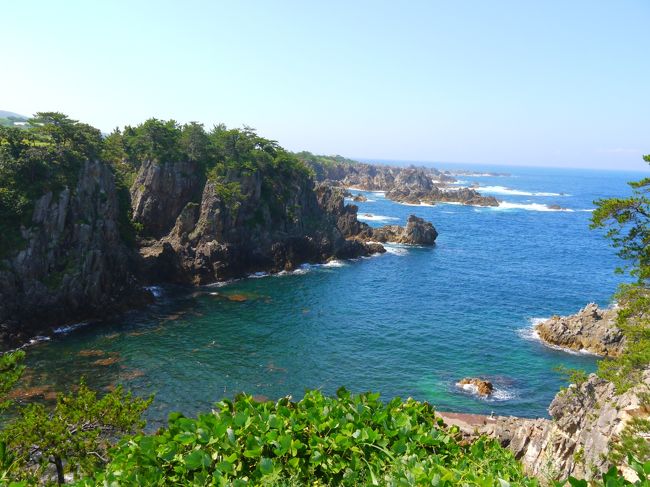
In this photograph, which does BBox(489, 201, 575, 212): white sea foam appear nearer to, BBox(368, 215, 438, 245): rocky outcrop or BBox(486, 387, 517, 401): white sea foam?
BBox(368, 215, 438, 245): rocky outcrop

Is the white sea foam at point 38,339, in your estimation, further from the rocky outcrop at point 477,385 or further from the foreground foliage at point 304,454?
the foreground foliage at point 304,454

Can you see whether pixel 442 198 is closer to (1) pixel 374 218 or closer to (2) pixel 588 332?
(1) pixel 374 218

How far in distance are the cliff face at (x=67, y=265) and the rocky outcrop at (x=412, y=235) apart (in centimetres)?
6206

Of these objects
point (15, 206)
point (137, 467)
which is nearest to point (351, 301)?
point (15, 206)

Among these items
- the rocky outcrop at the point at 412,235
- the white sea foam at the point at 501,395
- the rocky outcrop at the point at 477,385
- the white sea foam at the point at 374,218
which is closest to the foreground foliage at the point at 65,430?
the rocky outcrop at the point at 477,385

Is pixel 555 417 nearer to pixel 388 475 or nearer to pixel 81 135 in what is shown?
pixel 388 475

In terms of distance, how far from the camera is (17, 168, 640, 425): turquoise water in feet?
135

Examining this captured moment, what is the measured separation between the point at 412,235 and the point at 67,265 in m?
74.5

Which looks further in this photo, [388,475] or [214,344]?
[214,344]

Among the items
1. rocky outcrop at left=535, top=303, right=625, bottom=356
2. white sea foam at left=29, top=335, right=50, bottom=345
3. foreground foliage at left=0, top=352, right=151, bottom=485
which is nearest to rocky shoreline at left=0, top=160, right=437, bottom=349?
white sea foam at left=29, top=335, right=50, bottom=345

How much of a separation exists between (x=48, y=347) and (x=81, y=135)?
29.9 m

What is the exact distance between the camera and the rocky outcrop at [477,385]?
41000 mm

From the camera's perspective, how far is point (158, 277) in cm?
6881

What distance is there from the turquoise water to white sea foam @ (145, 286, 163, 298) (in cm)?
53
